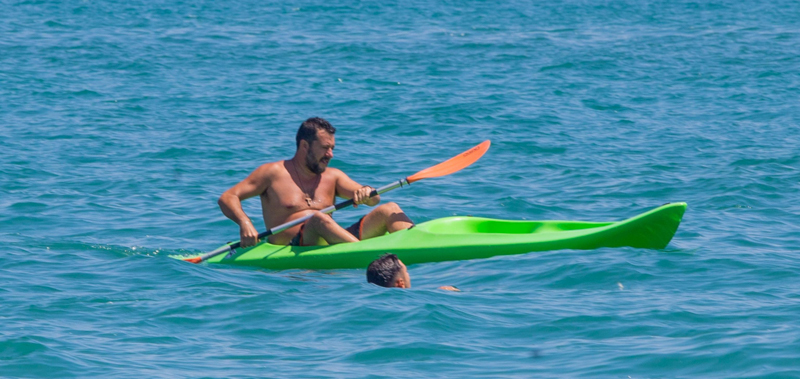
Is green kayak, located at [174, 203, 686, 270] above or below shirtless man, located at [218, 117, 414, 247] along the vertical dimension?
below

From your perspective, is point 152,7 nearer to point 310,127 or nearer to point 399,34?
point 399,34

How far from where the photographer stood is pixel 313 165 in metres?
7.48

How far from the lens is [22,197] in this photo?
Answer: 973 cm

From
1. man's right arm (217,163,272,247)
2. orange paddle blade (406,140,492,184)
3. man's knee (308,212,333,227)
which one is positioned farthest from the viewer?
orange paddle blade (406,140,492,184)

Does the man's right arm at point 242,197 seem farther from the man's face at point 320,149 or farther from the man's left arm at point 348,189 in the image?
the man's left arm at point 348,189

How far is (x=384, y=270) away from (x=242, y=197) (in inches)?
62.9

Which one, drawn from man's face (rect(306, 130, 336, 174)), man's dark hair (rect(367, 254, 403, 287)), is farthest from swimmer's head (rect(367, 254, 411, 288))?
man's face (rect(306, 130, 336, 174))

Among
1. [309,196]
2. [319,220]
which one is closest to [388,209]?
[319,220]

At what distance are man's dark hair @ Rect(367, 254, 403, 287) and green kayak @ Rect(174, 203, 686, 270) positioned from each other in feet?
2.33

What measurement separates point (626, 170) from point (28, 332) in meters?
7.33

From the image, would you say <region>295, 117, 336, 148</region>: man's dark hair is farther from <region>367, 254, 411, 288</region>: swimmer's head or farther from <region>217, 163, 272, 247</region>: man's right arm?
<region>367, 254, 411, 288</region>: swimmer's head

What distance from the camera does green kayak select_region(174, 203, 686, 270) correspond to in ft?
23.5

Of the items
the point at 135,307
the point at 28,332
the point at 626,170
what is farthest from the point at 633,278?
the point at 626,170

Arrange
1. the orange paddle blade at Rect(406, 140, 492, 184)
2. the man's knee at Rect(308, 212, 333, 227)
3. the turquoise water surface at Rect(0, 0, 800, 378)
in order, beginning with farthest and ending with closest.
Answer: the orange paddle blade at Rect(406, 140, 492, 184) → the man's knee at Rect(308, 212, 333, 227) → the turquoise water surface at Rect(0, 0, 800, 378)
